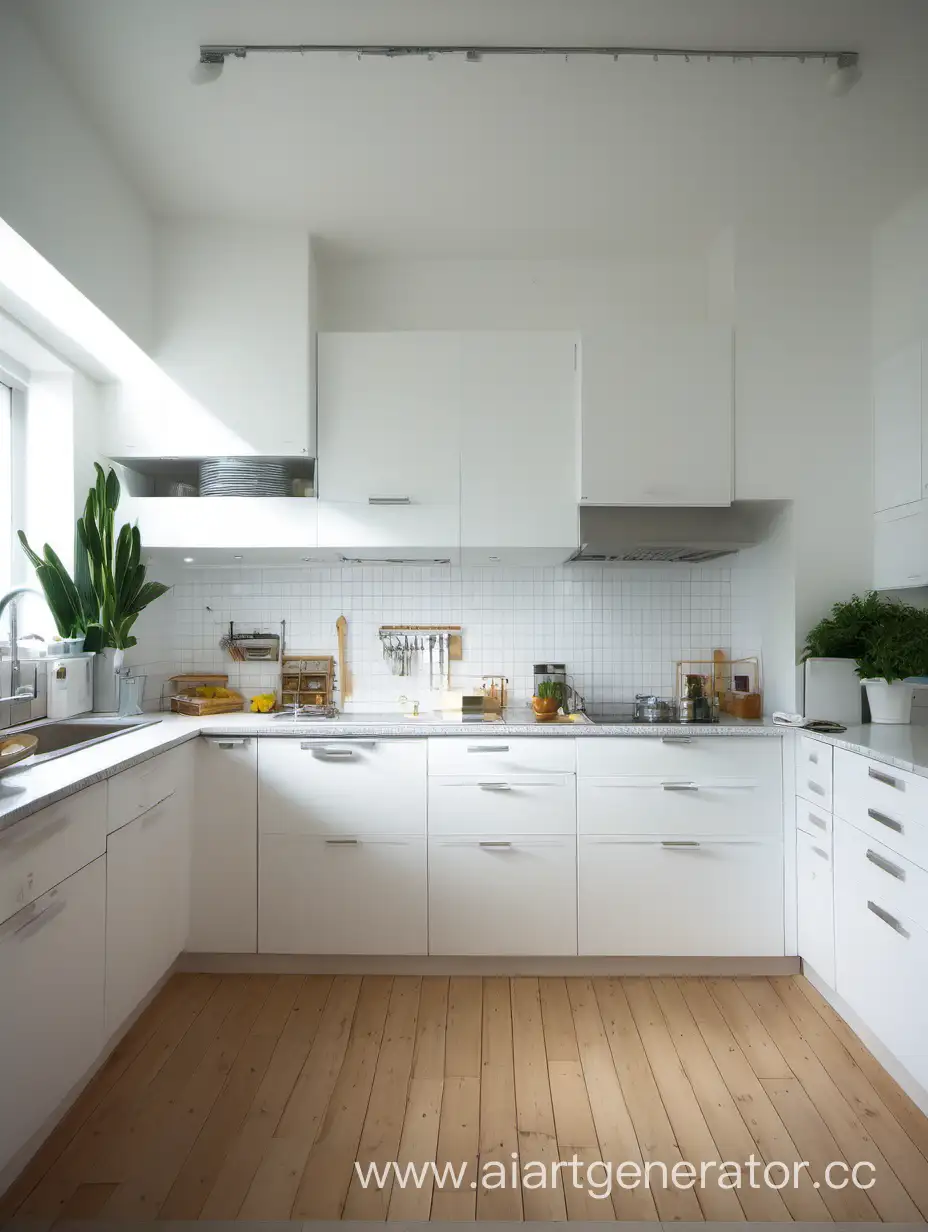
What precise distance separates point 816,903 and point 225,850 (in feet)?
6.99

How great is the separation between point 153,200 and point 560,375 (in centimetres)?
170

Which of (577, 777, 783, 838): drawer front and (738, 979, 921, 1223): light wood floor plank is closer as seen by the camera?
(738, 979, 921, 1223): light wood floor plank

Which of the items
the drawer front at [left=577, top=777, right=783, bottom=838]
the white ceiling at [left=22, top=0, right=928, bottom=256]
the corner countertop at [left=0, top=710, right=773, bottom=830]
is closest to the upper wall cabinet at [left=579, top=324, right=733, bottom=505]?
the white ceiling at [left=22, top=0, right=928, bottom=256]

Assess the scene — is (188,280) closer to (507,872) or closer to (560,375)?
(560,375)

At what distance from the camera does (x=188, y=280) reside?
2926mm

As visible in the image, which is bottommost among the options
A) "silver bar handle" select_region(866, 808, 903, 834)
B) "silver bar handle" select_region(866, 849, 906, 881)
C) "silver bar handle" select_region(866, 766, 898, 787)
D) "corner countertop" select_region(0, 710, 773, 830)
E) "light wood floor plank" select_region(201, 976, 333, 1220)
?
"light wood floor plank" select_region(201, 976, 333, 1220)

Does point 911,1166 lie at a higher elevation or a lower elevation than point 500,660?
lower

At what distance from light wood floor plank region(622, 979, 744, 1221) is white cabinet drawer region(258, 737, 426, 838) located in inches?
38.0

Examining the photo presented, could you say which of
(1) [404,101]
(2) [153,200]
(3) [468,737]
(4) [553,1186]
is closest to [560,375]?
(1) [404,101]

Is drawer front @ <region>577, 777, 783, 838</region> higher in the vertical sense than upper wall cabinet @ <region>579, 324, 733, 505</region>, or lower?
lower

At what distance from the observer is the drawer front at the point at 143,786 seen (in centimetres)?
208

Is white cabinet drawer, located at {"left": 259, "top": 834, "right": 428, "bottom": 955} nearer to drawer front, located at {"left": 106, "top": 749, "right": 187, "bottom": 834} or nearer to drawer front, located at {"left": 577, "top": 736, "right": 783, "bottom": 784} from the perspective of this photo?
drawer front, located at {"left": 106, "top": 749, "right": 187, "bottom": 834}

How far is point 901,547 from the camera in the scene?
2.76m

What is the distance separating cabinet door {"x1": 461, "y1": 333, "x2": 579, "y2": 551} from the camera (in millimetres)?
2975
